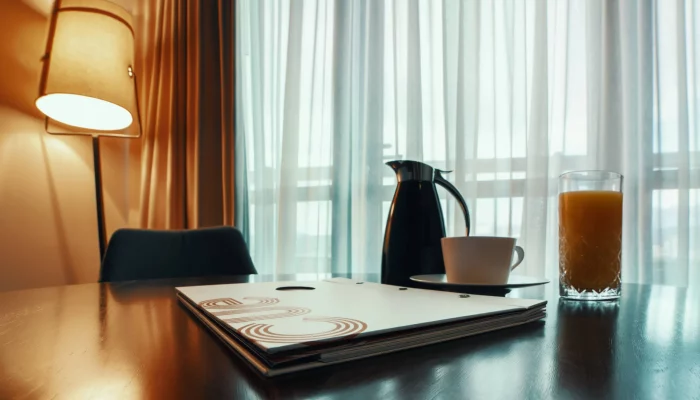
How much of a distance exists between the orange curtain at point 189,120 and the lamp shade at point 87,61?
389 mm

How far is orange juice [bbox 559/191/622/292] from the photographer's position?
62cm

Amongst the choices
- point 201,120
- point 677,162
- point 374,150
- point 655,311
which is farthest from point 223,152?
point 655,311

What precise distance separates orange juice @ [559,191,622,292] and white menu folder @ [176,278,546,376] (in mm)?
160

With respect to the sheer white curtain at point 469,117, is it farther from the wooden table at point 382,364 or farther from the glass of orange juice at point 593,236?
the wooden table at point 382,364

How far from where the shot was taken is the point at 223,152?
7.64 feet

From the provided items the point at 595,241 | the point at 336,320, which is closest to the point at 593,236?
the point at 595,241

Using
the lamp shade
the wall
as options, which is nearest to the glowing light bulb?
the lamp shade

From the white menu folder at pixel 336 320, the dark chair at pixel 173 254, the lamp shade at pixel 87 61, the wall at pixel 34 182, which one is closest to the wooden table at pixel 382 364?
the white menu folder at pixel 336 320

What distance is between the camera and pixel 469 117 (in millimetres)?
1902

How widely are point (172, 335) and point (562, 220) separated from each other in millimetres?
511

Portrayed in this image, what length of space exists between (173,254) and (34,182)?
120cm

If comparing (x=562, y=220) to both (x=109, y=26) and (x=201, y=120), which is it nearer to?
(x=109, y=26)

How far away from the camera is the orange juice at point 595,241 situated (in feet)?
2.02

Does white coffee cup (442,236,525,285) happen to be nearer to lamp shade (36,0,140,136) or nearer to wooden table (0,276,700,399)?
wooden table (0,276,700,399)
